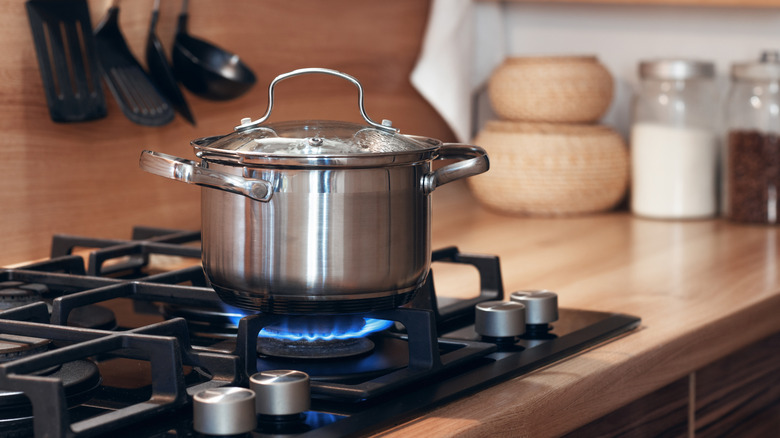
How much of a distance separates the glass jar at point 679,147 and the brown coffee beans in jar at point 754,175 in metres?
0.05

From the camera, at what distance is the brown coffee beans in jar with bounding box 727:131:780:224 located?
5.19ft

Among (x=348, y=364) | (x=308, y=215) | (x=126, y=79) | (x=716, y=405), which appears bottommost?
(x=716, y=405)

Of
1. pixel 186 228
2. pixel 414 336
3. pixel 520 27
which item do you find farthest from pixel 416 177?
pixel 520 27

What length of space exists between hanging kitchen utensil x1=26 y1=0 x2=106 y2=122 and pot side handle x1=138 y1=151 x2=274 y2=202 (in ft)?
1.72

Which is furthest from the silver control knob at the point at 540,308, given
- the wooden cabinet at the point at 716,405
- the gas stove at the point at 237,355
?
the wooden cabinet at the point at 716,405

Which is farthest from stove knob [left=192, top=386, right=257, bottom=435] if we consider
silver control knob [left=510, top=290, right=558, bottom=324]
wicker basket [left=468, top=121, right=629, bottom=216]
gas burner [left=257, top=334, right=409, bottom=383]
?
wicker basket [left=468, top=121, right=629, bottom=216]

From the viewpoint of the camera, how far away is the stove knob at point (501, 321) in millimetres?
863

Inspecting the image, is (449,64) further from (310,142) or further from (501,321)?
(310,142)

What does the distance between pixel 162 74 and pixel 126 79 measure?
5 centimetres

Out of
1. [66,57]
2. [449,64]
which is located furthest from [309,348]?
[449,64]

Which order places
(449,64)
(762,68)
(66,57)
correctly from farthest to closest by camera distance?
1. (449,64)
2. (762,68)
3. (66,57)

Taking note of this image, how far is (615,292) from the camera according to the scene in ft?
3.71

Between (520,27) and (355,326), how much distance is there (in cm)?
132

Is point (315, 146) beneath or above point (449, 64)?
beneath
